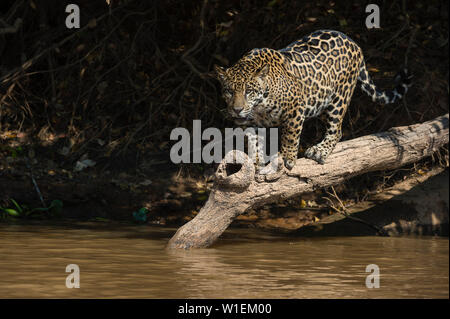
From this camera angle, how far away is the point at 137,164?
27.5ft

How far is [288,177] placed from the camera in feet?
19.7

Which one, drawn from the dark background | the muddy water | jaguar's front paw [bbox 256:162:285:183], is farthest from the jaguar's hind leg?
the dark background

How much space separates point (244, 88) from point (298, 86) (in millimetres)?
640

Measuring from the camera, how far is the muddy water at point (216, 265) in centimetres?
431

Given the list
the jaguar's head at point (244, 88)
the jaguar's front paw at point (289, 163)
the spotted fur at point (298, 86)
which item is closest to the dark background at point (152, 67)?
the spotted fur at point (298, 86)

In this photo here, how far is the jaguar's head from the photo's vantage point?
552cm

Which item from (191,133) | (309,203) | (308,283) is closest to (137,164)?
(191,133)

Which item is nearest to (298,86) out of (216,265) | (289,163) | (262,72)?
(262,72)

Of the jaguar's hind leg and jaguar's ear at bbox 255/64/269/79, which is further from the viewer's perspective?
the jaguar's hind leg

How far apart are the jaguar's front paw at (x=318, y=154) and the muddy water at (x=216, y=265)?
0.71 meters

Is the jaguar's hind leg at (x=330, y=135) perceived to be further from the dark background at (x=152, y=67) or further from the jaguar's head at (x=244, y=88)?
the dark background at (x=152, y=67)

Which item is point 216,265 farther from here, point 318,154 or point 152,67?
point 152,67

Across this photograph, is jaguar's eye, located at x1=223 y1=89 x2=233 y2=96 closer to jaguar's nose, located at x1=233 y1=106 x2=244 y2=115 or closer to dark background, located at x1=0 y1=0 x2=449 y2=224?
jaguar's nose, located at x1=233 y1=106 x2=244 y2=115
